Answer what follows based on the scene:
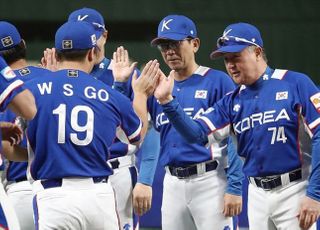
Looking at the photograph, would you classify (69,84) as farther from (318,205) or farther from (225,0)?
(225,0)

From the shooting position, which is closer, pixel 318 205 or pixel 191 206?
pixel 318 205

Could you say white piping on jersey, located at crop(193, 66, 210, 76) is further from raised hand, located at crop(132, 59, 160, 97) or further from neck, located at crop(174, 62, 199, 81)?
raised hand, located at crop(132, 59, 160, 97)

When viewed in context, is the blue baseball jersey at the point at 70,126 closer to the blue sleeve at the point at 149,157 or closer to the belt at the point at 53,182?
the belt at the point at 53,182

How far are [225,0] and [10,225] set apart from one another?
725 centimetres

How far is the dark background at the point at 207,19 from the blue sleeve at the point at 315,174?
580cm

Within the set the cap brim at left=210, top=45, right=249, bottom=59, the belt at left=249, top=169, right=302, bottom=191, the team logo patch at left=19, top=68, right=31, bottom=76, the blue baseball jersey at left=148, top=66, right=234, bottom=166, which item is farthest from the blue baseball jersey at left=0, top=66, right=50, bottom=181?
the belt at left=249, top=169, right=302, bottom=191

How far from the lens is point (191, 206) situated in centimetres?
579

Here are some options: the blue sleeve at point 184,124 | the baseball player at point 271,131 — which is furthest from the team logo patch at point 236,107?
the blue sleeve at point 184,124

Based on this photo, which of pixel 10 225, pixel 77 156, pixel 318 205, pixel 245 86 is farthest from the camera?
pixel 245 86

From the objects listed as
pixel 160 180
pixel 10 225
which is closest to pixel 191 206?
pixel 10 225

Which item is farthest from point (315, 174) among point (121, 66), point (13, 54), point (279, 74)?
point (13, 54)

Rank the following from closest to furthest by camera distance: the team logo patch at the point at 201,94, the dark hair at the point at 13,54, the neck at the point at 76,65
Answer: the neck at the point at 76,65, the dark hair at the point at 13,54, the team logo patch at the point at 201,94

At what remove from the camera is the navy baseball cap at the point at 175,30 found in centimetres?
597

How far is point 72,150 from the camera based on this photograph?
457 centimetres
